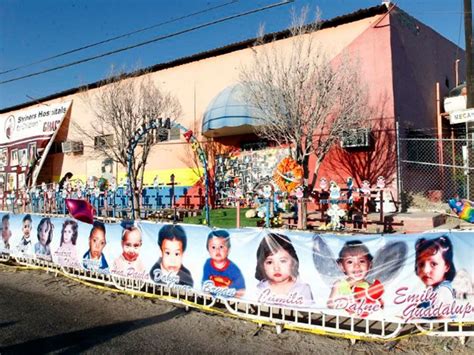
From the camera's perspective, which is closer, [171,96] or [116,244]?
[116,244]

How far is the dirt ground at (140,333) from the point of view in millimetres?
4758

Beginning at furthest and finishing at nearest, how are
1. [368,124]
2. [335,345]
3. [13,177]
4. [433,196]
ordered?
[13,177] → [433,196] → [368,124] → [335,345]

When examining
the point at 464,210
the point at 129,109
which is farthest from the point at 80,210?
the point at 129,109

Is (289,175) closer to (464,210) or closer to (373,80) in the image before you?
(464,210)

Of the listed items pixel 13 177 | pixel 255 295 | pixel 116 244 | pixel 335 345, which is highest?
pixel 13 177

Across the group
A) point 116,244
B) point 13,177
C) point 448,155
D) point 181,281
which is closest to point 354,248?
point 181,281

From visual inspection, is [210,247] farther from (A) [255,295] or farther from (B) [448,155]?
(B) [448,155]

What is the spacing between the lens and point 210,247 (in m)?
6.08

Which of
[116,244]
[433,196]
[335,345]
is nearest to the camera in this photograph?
[335,345]

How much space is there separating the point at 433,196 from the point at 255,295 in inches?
425

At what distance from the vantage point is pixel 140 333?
17.5ft

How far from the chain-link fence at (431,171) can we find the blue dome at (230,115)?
5281 mm

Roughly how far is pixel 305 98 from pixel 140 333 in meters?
7.33

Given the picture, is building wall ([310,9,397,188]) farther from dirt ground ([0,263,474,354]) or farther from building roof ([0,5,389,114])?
dirt ground ([0,263,474,354])
